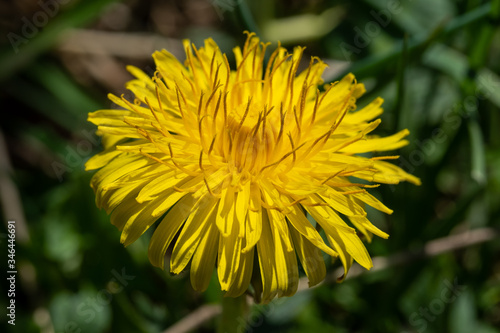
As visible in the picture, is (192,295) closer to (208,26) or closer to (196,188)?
(196,188)

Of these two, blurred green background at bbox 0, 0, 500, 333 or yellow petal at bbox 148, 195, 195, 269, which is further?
blurred green background at bbox 0, 0, 500, 333

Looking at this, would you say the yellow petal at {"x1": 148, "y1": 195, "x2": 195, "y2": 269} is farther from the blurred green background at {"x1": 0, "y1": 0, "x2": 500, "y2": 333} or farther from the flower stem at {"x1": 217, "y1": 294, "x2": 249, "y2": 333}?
the blurred green background at {"x1": 0, "y1": 0, "x2": 500, "y2": 333}

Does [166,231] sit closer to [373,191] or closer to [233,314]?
[233,314]

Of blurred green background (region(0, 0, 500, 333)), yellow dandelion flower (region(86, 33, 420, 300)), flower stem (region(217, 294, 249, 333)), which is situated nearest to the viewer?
yellow dandelion flower (region(86, 33, 420, 300))

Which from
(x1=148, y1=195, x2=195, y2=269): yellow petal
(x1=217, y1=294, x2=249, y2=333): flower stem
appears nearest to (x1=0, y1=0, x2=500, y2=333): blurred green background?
(x1=217, y1=294, x2=249, y2=333): flower stem

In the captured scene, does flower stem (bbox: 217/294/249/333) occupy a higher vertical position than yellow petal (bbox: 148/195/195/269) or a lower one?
lower

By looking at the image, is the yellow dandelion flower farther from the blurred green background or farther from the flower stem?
the blurred green background

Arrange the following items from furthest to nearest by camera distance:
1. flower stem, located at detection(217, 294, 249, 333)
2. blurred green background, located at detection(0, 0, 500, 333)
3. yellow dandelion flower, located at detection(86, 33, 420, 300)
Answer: blurred green background, located at detection(0, 0, 500, 333) → flower stem, located at detection(217, 294, 249, 333) → yellow dandelion flower, located at detection(86, 33, 420, 300)
